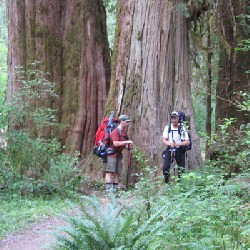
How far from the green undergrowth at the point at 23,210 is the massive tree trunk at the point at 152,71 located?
2789 millimetres

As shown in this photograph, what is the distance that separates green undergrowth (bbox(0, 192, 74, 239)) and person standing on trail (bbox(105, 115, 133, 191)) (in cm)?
105

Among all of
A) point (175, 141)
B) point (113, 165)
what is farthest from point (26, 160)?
point (175, 141)

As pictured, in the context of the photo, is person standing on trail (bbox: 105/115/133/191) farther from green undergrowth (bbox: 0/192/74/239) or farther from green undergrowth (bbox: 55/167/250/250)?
green undergrowth (bbox: 55/167/250/250)

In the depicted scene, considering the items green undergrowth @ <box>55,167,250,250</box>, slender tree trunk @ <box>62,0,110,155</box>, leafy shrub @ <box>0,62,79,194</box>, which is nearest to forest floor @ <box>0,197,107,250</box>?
green undergrowth @ <box>55,167,250,250</box>

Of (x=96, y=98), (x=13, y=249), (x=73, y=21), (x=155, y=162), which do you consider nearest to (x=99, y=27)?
(x=73, y=21)

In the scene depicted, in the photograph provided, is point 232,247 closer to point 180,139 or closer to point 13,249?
point 13,249

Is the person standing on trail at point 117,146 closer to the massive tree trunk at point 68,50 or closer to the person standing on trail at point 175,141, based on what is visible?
the person standing on trail at point 175,141

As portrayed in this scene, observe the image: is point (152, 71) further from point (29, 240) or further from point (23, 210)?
point (29, 240)

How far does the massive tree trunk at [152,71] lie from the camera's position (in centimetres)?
1070

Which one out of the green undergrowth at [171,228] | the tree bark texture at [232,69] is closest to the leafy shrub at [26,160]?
the green undergrowth at [171,228]

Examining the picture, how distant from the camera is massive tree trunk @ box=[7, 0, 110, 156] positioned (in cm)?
1309

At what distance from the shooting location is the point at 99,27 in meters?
13.4

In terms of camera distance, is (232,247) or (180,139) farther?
(180,139)

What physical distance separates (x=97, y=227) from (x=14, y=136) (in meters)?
4.49
